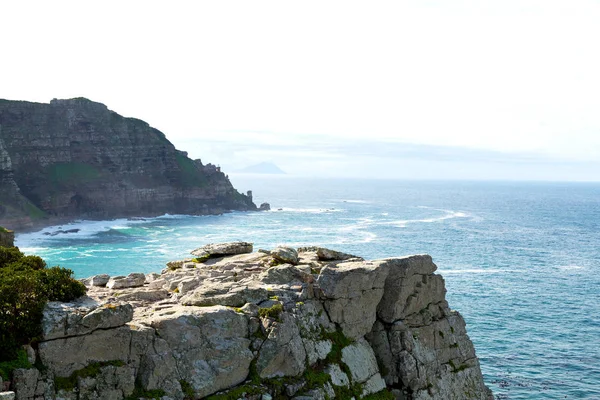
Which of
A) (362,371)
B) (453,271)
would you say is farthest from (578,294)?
(362,371)

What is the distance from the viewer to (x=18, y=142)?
193250mm

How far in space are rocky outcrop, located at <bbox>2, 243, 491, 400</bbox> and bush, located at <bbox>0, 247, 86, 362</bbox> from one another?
20.2 inches

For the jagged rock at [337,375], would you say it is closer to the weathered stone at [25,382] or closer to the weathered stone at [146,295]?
the weathered stone at [146,295]

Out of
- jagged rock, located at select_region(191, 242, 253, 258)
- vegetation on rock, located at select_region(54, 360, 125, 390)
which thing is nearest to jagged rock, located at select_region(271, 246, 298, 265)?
jagged rock, located at select_region(191, 242, 253, 258)

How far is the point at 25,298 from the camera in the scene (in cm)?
2183

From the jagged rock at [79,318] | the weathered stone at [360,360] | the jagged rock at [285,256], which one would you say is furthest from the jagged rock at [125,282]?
the weathered stone at [360,360]

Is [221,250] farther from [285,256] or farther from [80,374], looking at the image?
[80,374]

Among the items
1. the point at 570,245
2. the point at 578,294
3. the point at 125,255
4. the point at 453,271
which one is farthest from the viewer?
the point at 570,245

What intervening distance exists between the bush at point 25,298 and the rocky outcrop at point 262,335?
513 millimetres

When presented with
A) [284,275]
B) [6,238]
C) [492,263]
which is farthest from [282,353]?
[492,263]

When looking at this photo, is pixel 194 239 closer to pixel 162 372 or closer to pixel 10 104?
pixel 10 104

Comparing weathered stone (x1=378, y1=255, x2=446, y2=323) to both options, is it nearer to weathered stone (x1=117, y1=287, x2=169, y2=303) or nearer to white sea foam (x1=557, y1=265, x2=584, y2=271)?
weathered stone (x1=117, y1=287, x2=169, y2=303)

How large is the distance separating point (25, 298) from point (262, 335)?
10.7 m

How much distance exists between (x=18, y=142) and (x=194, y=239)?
8906cm
